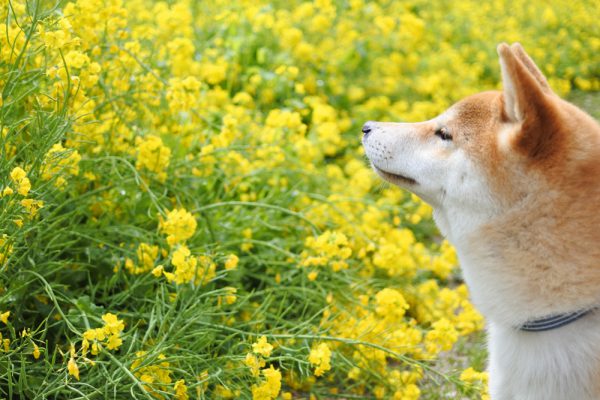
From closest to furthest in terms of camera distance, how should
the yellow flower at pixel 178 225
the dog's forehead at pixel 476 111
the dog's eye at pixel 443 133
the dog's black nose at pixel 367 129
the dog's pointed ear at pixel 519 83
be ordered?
the dog's pointed ear at pixel 519 83
the dog's forehead at pixel 476 111
the dog's eye at pixel 443 133
the yellow flower at pixel 178 225
the dog's black nose at pixel 367 129

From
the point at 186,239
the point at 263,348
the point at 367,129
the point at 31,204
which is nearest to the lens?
the point at 31,204

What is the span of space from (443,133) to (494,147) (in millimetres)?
316

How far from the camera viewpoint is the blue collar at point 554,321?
2.41 meters

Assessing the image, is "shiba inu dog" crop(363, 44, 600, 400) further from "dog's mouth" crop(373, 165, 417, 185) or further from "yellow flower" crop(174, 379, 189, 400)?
"yellow flower" crop(174, 379, 189, 400)

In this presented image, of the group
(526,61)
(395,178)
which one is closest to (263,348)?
(395,178)

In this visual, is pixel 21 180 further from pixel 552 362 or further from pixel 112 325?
pixel 552 362

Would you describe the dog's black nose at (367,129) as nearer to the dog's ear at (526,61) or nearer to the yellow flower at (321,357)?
the dog's ear at (526,61)

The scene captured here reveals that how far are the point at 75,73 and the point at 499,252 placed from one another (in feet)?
6.03

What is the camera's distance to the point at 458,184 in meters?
2.66

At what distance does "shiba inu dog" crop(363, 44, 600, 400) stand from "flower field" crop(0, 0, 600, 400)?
63 cm

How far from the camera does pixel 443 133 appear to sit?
112 inches

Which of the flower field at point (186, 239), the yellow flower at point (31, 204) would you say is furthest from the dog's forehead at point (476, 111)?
the yellow flower at point (31, 204)

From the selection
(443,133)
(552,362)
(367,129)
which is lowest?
(552,362)

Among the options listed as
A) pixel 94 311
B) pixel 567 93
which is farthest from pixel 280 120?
pixel 567 93
